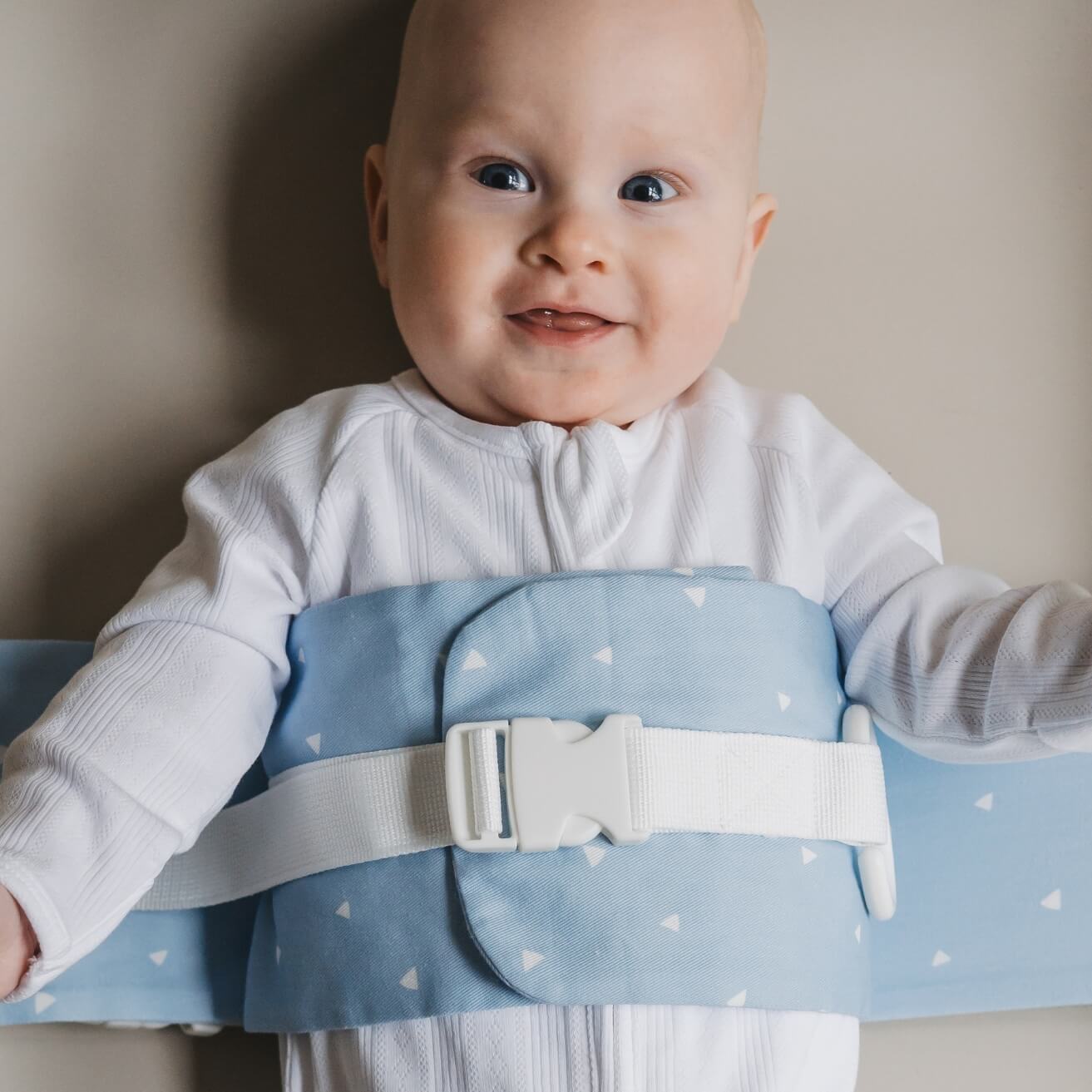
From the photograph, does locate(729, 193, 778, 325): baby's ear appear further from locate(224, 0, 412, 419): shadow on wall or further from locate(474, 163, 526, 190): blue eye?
locate(224, 0, 412, 419): shadow on wall

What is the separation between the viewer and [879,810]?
0.98 meters

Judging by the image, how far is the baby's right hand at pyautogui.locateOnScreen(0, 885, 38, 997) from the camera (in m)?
0.85

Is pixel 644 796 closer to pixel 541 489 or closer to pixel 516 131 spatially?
pixel 541 489

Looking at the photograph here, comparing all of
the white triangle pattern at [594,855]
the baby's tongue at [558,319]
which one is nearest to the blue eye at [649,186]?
the baby's tongue at [558,319]

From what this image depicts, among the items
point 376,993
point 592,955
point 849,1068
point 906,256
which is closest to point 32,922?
point 376,993

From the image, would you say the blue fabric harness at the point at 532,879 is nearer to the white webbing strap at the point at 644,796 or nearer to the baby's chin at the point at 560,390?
the white webbing strap at the point at 644,796

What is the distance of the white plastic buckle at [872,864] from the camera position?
990 millimetres

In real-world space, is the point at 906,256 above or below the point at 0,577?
above

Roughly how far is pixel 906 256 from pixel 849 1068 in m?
0.74

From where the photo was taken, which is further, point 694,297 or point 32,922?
point 694,297

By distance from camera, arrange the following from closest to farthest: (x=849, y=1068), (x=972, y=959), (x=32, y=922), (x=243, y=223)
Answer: (x=32, y=922) → (x=849, y=1068) → (x=972, y=959) → (x=243, y=223)

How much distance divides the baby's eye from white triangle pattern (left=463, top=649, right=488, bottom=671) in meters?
0.36

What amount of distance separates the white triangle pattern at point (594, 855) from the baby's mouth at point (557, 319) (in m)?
0.38

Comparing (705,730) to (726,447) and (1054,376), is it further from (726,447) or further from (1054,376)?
(1054,376)
